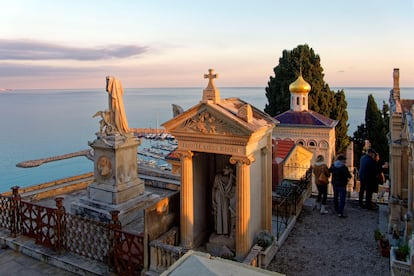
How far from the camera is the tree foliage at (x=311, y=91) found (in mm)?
39656

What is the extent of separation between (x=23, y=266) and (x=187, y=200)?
447 cm

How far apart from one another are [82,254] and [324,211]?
741 cm

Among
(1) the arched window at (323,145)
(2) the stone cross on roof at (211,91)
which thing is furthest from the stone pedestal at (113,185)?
(1) the arched window at (323,145)

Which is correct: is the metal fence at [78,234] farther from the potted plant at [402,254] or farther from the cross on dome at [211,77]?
the potted plant at [402,254]

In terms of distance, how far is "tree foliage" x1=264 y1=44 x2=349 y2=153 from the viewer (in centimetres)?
3966

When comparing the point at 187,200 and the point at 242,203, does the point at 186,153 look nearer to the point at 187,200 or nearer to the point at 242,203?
the point at 187,200

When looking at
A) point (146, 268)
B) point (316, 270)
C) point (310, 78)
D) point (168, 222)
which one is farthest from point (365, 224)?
point (310, 78)

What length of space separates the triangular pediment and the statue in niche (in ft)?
4.43

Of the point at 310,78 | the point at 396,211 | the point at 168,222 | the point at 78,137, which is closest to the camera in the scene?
the point at 168,222

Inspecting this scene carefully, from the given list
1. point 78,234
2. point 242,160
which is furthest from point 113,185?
point 242,160

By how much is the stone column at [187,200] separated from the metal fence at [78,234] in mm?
1215

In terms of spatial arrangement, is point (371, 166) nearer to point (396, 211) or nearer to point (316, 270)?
point (396, 211)

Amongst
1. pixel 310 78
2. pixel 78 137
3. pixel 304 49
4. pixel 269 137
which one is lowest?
pixel 78 137

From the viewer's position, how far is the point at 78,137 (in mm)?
55812
